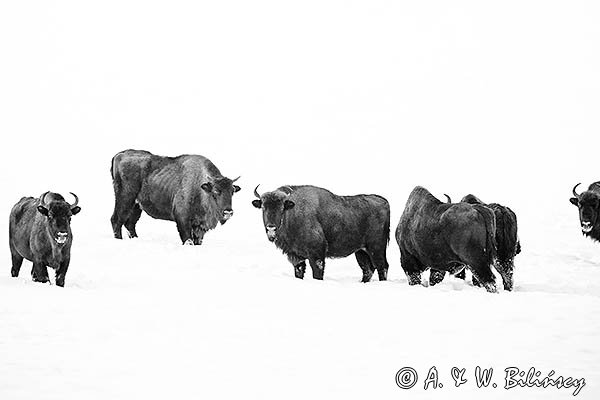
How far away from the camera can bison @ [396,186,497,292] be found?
1327cm

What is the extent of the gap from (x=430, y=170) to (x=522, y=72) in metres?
83.7

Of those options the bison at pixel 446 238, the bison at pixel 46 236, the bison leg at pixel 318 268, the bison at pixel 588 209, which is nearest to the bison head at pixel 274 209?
the bison leg at pixel 318 268

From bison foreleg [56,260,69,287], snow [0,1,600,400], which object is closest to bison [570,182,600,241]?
snow [0,1,600,400]

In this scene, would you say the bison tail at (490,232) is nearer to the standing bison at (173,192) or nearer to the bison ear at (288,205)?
the bison ear at (288,205)

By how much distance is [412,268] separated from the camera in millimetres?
14484

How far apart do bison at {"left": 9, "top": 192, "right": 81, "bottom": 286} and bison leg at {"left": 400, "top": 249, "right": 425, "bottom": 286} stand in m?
5.47

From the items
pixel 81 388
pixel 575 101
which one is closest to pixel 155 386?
pixel 81 388

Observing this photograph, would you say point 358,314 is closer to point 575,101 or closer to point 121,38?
point 575,101

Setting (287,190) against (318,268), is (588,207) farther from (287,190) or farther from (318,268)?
(287,190)

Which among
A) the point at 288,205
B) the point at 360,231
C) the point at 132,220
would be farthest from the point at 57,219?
the point at 132,220

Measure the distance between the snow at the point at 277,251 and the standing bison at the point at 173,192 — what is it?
28.0 inches

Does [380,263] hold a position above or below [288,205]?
below

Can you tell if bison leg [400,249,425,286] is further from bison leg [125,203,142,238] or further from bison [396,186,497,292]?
bison leg [125,203,142,238]

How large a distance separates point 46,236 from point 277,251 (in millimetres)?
6676
